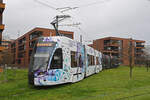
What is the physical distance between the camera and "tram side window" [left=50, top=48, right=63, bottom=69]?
11688 mm

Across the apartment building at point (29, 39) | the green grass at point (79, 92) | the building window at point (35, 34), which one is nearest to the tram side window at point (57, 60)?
the green grass at point (79, 92)

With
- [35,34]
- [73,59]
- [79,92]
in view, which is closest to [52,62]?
[79,92]

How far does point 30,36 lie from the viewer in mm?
66000

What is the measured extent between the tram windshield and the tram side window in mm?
371

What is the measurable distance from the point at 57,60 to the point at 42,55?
3.36 ft

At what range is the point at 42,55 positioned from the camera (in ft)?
38.3

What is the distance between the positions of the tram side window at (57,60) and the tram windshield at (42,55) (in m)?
0.37

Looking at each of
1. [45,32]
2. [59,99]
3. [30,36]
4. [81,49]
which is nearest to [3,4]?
[81,49]

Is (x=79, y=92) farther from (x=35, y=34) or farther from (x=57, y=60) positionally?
(x=35, y=34)

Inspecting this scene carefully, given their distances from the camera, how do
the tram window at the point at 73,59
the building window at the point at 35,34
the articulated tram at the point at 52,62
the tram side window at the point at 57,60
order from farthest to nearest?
the building window at the point at 35,34 < the tram window at the point at 73,59 < the tram side window at the point at 57,60 < the articulated tram at the point at 52,62

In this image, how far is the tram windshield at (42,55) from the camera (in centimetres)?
1144

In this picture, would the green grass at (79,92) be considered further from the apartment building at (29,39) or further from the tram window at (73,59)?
the apartment building at (29,39)

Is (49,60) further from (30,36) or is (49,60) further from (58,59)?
(30,36)

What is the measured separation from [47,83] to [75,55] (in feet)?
12.9
